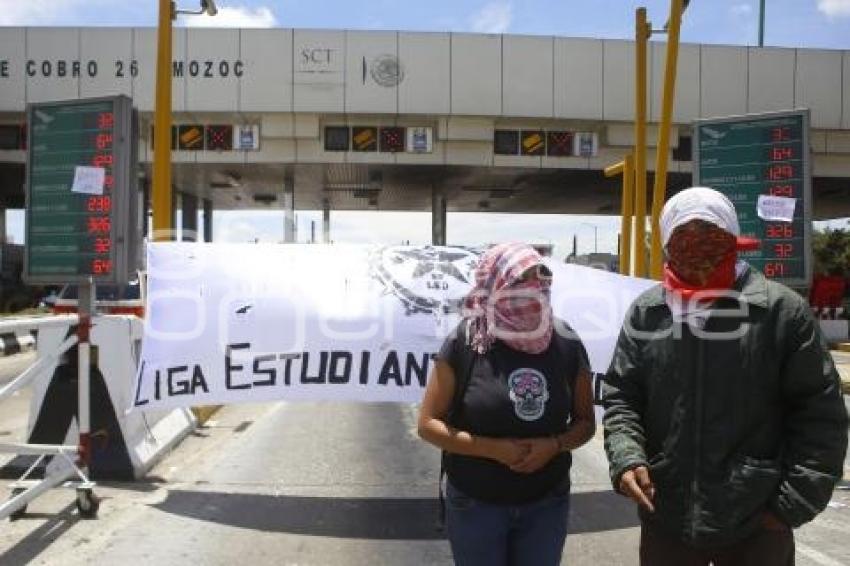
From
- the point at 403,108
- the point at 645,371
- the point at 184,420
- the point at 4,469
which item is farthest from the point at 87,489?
the point at 403,108

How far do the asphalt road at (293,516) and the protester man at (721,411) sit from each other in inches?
99.0

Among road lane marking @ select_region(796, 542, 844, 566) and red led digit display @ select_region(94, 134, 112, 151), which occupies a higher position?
red led digit display @ select_region(94, 134, 112, 151)

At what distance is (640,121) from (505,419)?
9.53m

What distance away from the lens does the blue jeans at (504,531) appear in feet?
9.61

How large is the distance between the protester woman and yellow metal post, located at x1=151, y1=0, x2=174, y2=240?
710 centimetres

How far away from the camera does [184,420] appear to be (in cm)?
848

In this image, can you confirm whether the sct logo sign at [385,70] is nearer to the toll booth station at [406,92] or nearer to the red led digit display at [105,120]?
the toll booth station at [406,92]

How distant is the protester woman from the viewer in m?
2.92

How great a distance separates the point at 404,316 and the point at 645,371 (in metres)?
3.36

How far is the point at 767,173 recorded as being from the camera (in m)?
8.98

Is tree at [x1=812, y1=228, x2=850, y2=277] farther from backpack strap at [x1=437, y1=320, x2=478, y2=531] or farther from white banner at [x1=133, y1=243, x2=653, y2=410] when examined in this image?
backpack strap at [x1=437, y1=320, x2=478, y2=531]

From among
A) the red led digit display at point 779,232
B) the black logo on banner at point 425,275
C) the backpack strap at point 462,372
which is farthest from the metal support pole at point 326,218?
the backpack strap at point 462,372

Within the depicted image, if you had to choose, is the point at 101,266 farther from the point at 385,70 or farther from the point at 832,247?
the point at 832,247

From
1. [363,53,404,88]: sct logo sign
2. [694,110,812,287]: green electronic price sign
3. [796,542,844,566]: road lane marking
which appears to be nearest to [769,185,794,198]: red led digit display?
[694,110,812,287]: green electronic price sign
